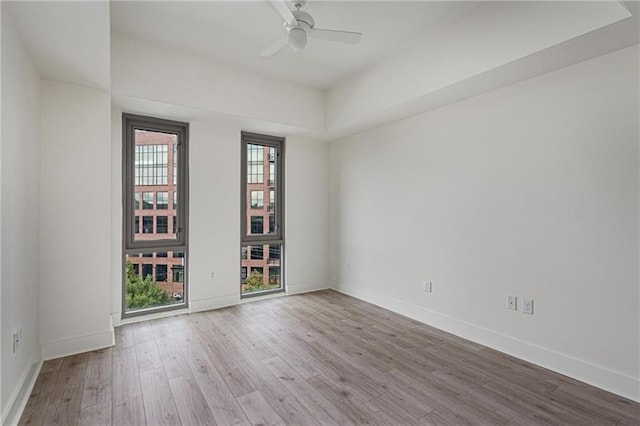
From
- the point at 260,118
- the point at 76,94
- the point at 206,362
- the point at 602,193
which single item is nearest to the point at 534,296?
the point at 602,193

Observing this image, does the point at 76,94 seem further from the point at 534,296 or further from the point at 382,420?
the point at 534,296

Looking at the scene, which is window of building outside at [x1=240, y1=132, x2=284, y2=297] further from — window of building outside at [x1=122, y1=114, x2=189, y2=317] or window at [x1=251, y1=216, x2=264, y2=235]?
window of building outside at [x1=122, y1=114, x2=189, y2=317]

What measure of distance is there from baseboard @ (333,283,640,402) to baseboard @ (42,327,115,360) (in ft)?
9.91

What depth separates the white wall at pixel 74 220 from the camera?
8.98 feet

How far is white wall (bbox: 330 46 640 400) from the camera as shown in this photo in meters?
2.28

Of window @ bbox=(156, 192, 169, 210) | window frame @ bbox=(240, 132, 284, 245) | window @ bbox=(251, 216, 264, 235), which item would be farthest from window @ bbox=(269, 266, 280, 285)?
window @ bbox=(156, 192, 169, 210)

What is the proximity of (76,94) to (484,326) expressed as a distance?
14.0 ft

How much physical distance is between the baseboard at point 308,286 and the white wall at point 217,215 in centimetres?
1

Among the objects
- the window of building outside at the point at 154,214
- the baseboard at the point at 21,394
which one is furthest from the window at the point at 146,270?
the baseboard at the point at 21,394

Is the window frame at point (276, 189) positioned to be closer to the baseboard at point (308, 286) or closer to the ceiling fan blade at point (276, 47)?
the baseboard at point (308, 286)

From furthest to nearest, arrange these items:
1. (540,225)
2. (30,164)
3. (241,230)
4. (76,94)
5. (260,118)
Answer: (241,230), (260,118), (76,94), (540,225), (30,164)

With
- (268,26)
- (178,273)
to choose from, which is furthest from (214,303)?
(268,26)

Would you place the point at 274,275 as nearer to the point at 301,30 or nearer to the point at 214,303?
the point at 214,303

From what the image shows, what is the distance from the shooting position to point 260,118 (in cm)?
391
